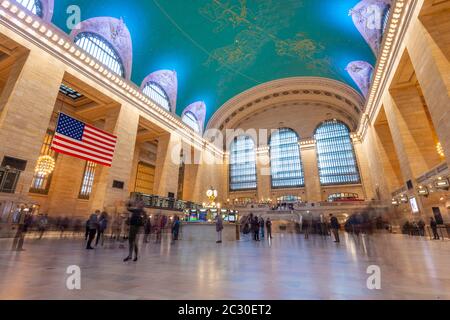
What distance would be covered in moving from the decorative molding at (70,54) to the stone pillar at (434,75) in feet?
52.5

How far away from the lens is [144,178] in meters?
21.6

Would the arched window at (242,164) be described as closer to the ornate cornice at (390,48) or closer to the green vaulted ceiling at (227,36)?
the green vaulted ceiling at (227,36)

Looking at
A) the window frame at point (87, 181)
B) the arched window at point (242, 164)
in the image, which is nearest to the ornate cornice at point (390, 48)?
the arched window at point (242, 164)

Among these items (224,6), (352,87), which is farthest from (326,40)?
(224,6)

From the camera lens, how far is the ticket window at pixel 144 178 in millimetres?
20855

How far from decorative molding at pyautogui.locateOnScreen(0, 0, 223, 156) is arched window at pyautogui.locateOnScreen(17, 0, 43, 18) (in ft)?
2.72

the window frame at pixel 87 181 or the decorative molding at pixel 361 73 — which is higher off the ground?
the decorative molding at pixel 361 73

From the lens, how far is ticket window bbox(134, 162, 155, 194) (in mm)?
20855

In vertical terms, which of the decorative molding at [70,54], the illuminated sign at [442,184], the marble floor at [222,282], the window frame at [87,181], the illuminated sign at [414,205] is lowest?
the marble floor at [222,282]

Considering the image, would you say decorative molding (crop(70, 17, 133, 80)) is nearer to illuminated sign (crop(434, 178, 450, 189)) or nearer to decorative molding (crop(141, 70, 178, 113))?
decorative molding (crop(141, 70, 178, 113))

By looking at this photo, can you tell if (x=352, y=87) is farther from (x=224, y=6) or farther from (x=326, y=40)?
(x=224, y=6)

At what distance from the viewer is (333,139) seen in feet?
93.0

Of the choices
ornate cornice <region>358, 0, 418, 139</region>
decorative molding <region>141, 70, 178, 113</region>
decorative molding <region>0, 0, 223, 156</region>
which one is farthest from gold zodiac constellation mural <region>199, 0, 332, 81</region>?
decorative molding <region>0, 0, 223, 156</region>

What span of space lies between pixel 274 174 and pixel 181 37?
2157 centimetres
